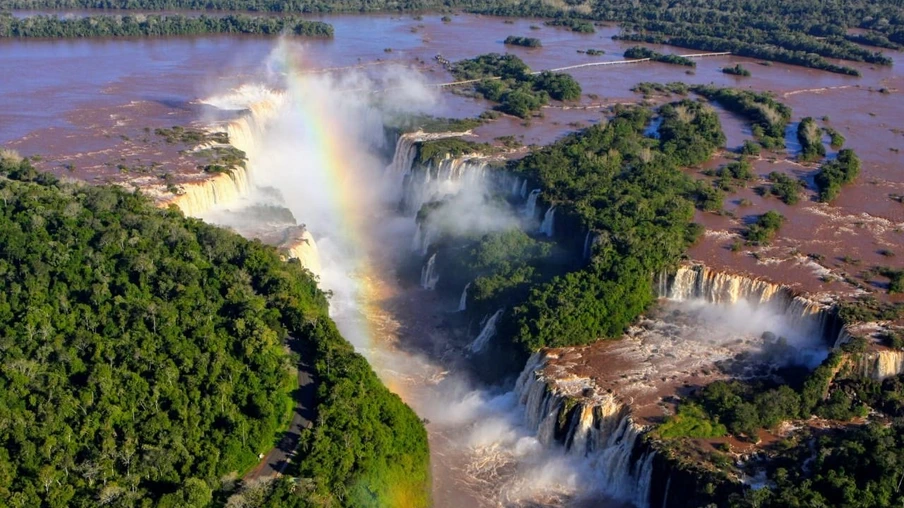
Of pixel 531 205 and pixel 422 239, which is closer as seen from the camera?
pixel 531 205

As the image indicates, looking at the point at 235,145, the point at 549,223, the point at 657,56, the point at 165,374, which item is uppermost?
the point at 657,56

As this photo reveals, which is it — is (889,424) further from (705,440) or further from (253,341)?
(253,341)

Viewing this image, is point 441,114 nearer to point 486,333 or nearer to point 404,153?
point 404,153

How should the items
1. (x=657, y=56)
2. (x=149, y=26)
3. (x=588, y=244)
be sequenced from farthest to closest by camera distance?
(x=149, y=26), (x=657, y=56), (x=588, y=244)

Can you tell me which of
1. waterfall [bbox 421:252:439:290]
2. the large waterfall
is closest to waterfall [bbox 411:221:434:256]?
waterfall [bbox 421:252:439:290]

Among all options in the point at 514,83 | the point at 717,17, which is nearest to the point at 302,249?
the point at 514,83

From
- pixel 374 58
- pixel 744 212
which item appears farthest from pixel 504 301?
pixel 374 58

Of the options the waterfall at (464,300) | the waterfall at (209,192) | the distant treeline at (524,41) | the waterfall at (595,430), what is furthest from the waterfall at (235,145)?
the distant treeline at (524,41)
